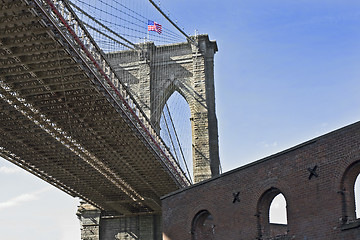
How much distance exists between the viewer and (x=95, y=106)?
29625 millimetres

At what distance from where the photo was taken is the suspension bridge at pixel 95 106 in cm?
2286

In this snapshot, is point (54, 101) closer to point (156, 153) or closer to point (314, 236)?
point (156, 153)

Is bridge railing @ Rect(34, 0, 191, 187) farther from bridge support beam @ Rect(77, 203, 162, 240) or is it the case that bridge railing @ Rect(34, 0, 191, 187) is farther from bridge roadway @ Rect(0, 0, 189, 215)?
bridge support beam @ Rect(77, 203, 162, 240)

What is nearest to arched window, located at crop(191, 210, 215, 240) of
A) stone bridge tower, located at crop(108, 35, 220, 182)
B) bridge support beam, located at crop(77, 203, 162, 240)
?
bridge support beam, located at crop(77, 203, 162, 240)

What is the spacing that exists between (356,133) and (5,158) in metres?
22.5

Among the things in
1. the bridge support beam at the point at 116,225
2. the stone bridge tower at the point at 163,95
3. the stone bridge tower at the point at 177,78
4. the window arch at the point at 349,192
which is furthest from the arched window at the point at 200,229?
the stone bridge tower at the point at 177,78

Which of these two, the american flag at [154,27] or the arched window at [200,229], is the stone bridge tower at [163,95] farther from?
the arched window at [200,229]

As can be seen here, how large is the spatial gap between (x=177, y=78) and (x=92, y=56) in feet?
97.0

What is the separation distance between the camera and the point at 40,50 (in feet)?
76.0

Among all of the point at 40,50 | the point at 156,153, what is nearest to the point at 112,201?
the point at 156,153

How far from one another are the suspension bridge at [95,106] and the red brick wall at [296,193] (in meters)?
7.08

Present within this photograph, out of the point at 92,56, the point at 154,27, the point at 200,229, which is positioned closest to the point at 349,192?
the point at 200,229

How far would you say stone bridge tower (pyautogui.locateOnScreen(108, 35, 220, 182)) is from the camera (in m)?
51.0

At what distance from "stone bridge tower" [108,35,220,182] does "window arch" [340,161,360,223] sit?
105 feet
